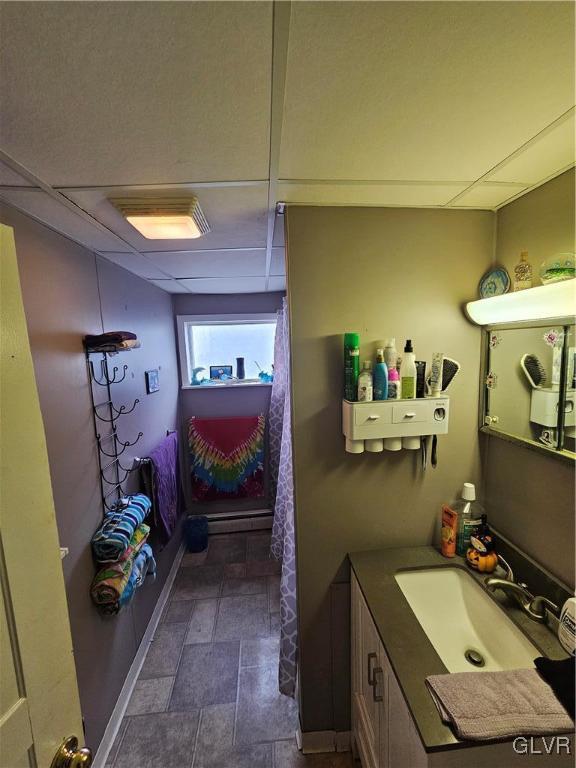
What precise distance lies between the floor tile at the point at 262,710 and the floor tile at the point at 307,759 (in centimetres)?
5

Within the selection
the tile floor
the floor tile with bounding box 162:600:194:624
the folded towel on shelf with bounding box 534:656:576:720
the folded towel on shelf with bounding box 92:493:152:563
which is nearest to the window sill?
the folded towel on shelf with bounding box 92:493:152:563

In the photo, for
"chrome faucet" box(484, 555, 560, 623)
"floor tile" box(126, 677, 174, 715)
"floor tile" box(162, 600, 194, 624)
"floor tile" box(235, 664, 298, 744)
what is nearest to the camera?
"chrome faucet" box(484, 555, 560, 623)

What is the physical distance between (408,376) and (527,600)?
835 millimetres

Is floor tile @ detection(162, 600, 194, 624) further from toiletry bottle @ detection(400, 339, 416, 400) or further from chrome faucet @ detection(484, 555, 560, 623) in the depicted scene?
toiletry bottle @ detection(400, 339, 416, 400)

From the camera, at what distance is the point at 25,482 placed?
677 mm

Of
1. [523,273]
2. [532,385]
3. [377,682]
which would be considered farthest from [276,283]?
[377,682]

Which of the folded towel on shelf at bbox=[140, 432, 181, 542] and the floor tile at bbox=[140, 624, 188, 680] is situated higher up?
the folded towel on shelf at bbox=[140, 432, 181, 542]

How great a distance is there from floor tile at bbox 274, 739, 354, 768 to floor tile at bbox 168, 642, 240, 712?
1.16 ft

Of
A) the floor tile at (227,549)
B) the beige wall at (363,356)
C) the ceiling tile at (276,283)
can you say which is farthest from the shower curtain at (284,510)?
the floor tile at (227,549)

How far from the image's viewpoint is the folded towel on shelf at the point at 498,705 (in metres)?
0.70

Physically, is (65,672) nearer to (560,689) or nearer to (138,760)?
(560,689)

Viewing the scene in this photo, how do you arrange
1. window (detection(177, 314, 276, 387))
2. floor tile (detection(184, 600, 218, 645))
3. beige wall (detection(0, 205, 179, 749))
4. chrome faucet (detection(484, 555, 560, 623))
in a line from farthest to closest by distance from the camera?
window (detection(177, 314, 276, 387))
floor tile (detection(184, 600, 218, 645))
beige wall (detection(0, 205, 179, 749))
chrome faucet (detection(484, 555, 560, 623))

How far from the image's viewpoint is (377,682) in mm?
1040

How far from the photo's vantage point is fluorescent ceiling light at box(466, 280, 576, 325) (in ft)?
2.94
